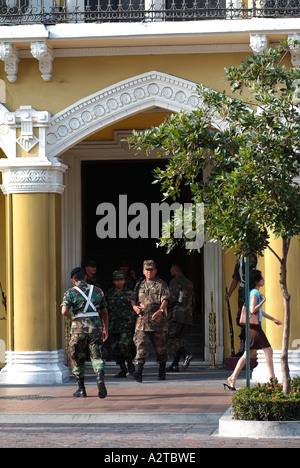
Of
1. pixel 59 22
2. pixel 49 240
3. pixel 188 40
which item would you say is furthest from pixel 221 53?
pixel 49 240

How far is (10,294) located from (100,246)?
692 centimetres

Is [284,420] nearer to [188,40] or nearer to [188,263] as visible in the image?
[188,40]

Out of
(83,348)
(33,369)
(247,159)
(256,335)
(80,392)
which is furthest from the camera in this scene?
(33,369)

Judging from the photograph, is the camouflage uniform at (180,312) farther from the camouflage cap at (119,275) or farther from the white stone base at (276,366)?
the white stone base at (276,366)

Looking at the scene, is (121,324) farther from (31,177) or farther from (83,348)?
(31,177)

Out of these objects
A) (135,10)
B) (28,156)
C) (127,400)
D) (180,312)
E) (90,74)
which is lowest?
(127,400)

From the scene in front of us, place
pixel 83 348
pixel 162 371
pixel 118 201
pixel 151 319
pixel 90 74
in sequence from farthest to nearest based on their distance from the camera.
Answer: pixel 118 201, pixel 90 74, pixel 162 371, pixel 151 319, pixel 83 348

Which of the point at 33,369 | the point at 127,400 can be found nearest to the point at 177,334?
the point at 33,369

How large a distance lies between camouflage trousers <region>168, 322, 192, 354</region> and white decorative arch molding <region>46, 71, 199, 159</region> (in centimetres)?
326

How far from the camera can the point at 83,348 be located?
12.5 meters

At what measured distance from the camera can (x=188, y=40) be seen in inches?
554

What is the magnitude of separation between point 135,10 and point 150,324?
4481 millimetres

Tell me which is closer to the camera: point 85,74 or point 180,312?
point 85,74

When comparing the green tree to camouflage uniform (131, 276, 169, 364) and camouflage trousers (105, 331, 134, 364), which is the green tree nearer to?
camouflage uniform (131, 276, 169, 364)
